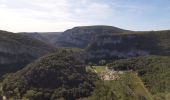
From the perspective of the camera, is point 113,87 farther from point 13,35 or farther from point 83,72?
point 13,35

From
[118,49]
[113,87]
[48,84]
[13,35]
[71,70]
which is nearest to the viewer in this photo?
[113,87]

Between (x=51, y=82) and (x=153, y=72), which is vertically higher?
(x=153, y=72)

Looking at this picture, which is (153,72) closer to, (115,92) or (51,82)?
(51,82)

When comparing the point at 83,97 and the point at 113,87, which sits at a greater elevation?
the point at 113,87

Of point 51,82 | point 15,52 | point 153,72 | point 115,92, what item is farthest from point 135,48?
point 115,92

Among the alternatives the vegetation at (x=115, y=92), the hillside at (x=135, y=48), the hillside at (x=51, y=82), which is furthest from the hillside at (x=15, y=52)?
the vegetation at (x=115, y=92)

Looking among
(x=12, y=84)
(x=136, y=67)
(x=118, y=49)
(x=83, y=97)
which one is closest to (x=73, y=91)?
(x=83, y=97)

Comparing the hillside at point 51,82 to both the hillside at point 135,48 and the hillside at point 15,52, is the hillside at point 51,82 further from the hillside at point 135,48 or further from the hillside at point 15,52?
the hillside at point 135,48

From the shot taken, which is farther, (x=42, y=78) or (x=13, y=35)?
(x=13, y=35)
